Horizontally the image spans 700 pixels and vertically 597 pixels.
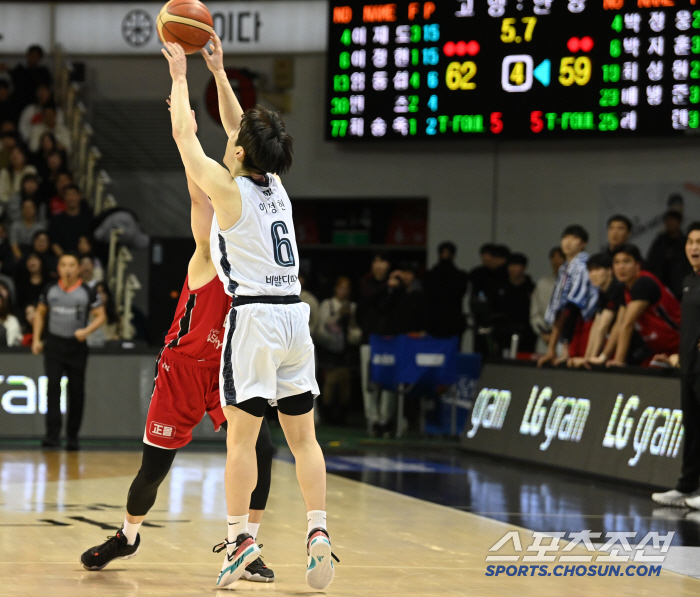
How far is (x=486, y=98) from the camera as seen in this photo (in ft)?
41.2

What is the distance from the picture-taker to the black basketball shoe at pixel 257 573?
4.62m

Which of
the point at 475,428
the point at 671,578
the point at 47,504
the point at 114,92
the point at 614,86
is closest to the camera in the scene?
the point at 671,578

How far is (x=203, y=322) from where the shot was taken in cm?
474

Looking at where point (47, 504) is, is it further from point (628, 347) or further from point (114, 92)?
point (114, 92)

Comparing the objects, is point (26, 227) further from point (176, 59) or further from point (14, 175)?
point (176, 59)

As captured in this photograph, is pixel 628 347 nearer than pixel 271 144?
No

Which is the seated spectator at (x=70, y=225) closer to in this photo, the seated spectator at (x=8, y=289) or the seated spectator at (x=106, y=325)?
the seated spectator at (x=8, y=289)

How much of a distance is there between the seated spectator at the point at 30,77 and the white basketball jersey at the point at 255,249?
1220cm

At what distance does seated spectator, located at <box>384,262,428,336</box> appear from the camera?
1226 centimetres

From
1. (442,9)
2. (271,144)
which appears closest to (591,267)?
(442,9)

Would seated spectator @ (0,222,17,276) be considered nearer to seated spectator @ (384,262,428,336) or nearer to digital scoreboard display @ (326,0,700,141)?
digital scoreboard display @ (326,0,700,141)

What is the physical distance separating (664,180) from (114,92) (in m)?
8.37

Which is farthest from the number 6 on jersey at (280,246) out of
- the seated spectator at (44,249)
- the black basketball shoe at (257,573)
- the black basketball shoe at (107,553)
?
the seated spectator at (44,249)

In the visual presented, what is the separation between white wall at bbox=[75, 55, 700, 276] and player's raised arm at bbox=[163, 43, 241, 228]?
35.4ft
